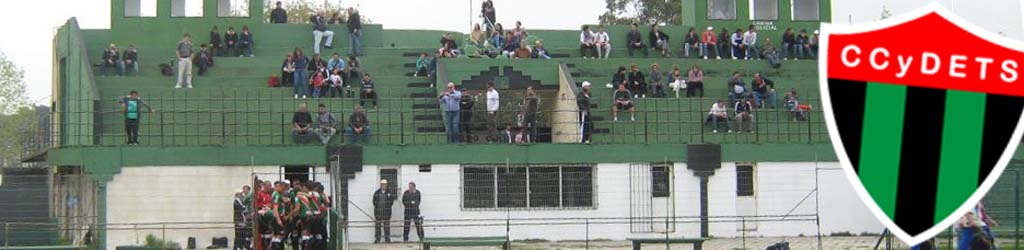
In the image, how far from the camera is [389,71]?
3712cm

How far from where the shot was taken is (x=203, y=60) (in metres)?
36.3

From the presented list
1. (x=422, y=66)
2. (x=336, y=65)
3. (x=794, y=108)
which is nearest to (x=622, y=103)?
(x=794, y=108)

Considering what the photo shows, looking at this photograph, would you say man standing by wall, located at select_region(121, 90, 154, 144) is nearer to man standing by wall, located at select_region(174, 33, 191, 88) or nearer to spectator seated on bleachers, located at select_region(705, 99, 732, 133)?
man standing by wall, located at select_region(174, 33, 191, 88)

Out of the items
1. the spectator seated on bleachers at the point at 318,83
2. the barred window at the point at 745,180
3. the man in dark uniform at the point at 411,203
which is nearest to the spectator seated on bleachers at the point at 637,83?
the barred window at the point at 745,180

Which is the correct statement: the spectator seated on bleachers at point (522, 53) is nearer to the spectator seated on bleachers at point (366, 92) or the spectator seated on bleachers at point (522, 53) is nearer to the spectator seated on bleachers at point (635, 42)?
the spectator seated on bleachers at point (635, 42)

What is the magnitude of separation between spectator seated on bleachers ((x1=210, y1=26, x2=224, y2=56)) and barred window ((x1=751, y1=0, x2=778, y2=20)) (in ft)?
→ 45.1

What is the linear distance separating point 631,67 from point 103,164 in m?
11.8

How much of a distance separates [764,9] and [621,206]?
12349mm

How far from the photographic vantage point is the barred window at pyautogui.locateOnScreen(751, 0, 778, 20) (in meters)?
41.8

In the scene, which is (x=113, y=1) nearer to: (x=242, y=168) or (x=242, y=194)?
(x=242, y=168)

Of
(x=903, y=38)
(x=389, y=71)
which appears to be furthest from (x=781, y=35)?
(x=903, y=38)

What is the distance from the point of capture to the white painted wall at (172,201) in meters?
30.0

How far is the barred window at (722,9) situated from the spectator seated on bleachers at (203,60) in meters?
13.1

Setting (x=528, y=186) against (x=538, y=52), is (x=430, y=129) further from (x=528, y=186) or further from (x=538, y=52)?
(x=538, y=52)
